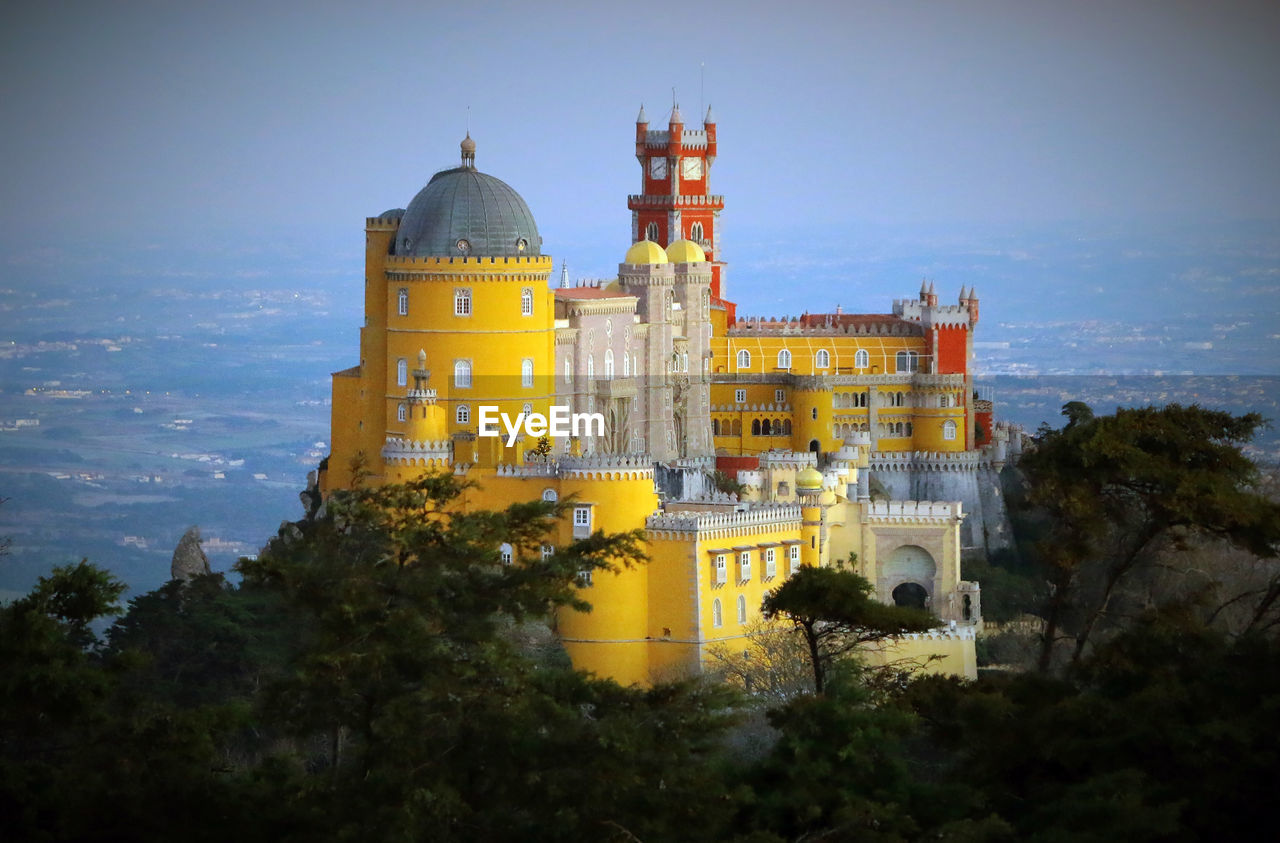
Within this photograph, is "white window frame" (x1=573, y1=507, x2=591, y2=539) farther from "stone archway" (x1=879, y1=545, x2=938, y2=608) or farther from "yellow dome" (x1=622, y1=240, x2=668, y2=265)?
"yellow dome" (x1=622, y1=240, x2=668, y2=265)

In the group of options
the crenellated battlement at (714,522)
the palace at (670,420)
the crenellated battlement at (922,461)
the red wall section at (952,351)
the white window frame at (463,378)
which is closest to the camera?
the crenellated battlement at (714,522)

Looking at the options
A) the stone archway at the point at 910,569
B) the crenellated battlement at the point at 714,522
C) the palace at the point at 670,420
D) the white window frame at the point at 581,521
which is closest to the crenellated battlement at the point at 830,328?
the palace at the point at 670,420

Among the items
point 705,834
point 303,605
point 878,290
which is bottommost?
point 705,834

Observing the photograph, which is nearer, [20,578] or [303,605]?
[303,605]

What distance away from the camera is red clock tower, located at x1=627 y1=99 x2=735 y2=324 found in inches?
3863

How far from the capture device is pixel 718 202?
9838 cm

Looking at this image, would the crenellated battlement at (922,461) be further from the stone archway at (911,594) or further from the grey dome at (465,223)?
the grey dome at (465,223)

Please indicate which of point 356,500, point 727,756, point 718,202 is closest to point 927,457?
point 718,202

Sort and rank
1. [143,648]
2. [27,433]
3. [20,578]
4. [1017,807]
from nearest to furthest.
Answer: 1. [1017,807]
2. [143,648]
3. [20,578]
4. [27,433]

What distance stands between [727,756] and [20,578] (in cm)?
3238

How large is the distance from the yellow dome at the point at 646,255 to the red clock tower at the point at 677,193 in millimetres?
11427

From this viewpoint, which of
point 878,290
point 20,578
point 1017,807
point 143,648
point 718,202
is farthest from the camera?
point 878,290

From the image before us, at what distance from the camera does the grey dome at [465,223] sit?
244 feet

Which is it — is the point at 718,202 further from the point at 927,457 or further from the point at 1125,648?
the point at 1125,648
